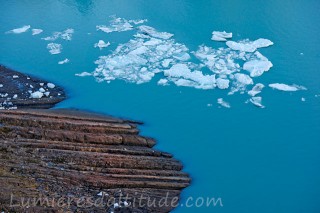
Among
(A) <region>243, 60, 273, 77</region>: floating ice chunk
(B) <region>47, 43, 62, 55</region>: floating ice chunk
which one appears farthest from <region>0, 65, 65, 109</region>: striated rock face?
(A) <region>243, 60, 273, 77</region>: floating ice chunk

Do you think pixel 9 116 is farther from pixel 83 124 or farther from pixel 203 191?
pixel 203 191

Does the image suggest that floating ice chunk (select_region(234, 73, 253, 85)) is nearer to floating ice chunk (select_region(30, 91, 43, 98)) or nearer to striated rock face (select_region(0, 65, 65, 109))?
striated rock face (select_region(0, 65, 65, 109))

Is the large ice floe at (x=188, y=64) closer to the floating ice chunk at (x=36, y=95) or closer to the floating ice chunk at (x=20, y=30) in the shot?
the floating ice chunk at (x=36, y=95)

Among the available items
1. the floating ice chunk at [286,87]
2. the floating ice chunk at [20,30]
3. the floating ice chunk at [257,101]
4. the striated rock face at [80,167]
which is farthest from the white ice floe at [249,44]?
the floating ice chunk at [20,30]

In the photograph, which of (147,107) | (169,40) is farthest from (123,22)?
(147,107)

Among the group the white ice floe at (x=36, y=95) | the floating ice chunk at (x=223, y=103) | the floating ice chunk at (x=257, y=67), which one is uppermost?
the floating ice chunk at (x=257, y=67)
